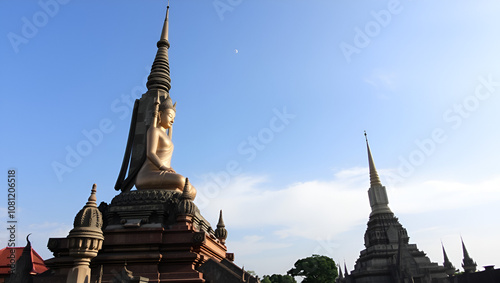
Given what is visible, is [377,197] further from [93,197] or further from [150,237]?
[93,197]

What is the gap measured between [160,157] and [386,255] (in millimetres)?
35405

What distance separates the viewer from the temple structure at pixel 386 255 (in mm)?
36844

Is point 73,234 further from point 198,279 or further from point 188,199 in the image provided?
point 188,199

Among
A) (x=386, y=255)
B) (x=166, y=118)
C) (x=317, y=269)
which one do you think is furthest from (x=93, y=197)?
(x=317, y=269)

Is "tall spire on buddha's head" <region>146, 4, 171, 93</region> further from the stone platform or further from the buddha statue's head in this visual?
the stone platform

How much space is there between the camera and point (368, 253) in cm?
4291

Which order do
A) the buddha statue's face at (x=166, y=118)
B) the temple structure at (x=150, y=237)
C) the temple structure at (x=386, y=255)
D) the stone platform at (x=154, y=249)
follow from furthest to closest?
the temple structure at (x=386, y=255) < the buddha statue's face at (x=166, y=118) < the stone platform at (x=154, y=249) < the temple structure at (x=150, y=237)

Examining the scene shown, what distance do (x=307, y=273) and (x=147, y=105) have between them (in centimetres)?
4600

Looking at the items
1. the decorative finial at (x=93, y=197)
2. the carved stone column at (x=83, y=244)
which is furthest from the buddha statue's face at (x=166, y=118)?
the carved stone column at (x=83, y=244)

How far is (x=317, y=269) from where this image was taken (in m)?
53.0

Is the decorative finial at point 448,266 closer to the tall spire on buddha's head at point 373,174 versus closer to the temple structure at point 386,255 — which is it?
the temple structure at point 386,255

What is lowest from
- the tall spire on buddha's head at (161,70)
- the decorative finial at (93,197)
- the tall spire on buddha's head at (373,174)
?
the decorative finial at (93,197)

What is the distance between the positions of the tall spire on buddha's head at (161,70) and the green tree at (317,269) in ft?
147

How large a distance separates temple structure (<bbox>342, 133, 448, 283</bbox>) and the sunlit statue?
31.8 metres
